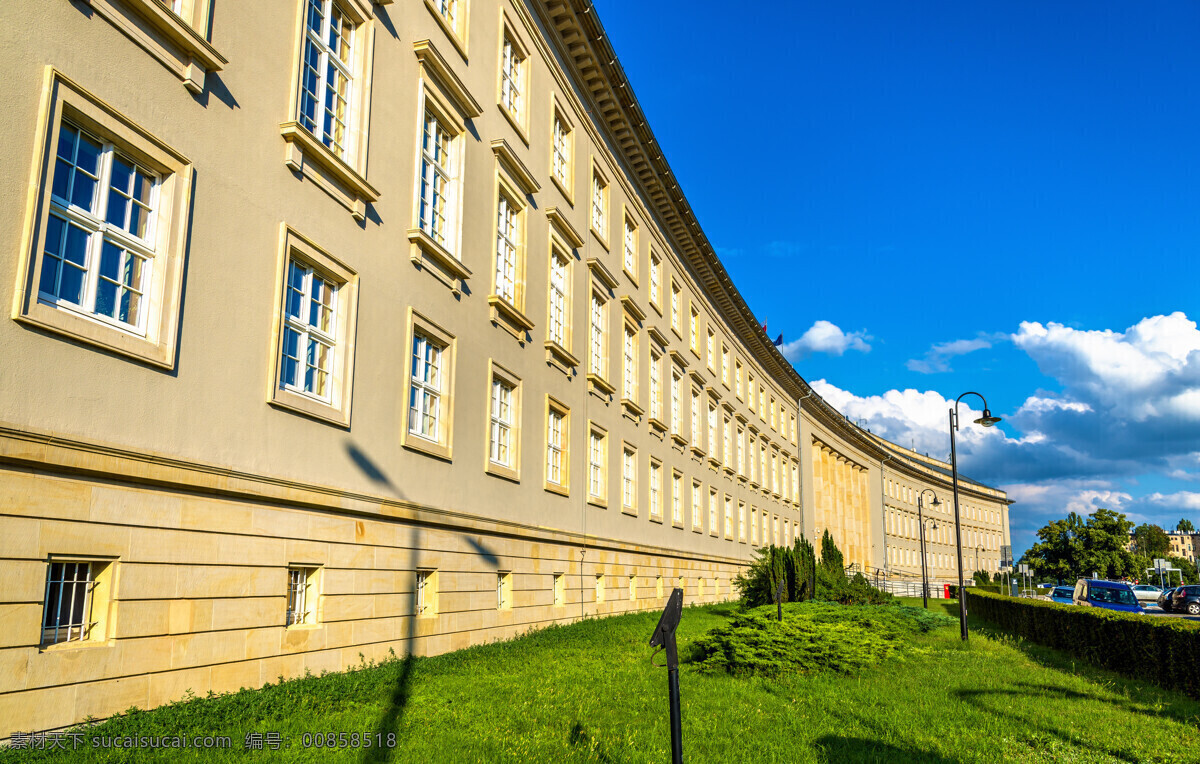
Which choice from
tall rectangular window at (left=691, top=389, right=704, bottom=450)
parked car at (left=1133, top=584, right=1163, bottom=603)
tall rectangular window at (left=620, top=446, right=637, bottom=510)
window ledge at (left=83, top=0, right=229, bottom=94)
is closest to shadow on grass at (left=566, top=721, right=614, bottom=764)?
window ledge at (left=83, top=0, right=229, bottom=94)

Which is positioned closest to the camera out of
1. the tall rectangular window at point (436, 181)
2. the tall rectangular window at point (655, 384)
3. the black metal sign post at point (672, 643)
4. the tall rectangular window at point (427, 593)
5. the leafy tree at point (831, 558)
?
the black metal sign post at point (672, 643)

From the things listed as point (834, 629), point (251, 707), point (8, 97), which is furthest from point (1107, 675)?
point (8, 97)

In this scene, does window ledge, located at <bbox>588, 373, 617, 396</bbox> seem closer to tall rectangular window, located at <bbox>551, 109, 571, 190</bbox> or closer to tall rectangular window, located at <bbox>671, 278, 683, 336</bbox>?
tall rectangular window, located at <bbox>551, 109, 571, 190</bbox>

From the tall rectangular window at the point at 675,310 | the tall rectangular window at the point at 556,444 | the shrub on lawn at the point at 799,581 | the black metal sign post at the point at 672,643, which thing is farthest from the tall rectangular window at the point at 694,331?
the black metal sign post at the point at 672,643

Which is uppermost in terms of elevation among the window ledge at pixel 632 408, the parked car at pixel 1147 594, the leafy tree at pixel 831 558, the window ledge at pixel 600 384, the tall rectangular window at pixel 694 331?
the tall rectangular window at pixel 694 331

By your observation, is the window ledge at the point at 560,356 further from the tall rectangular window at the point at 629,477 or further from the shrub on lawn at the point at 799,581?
the shrub on lawn at the point at 799,581

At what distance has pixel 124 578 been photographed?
30.1 ft

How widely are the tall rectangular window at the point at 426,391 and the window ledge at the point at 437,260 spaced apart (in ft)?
4.15

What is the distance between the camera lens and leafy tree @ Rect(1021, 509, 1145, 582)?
101750mm

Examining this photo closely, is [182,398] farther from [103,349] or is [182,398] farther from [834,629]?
[834,629]

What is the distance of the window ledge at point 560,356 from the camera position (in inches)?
891

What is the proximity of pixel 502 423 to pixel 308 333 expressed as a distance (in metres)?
7.34

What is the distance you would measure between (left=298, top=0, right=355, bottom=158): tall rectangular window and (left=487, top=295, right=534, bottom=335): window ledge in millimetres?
5624

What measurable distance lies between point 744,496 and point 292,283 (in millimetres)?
36998
